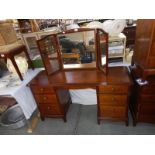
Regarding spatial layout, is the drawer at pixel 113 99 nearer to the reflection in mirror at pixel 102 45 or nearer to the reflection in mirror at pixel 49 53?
the reflection in mirror at pixel 102 45

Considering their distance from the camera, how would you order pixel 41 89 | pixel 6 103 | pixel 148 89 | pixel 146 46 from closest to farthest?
pixel 146 46
pixel 148 89
pixel 41 89
pixel 6 103

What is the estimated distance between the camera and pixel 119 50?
1724 millimetres

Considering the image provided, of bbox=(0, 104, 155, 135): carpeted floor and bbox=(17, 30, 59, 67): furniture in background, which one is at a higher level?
bbox=(17, 30, 59, 67): furniture in background

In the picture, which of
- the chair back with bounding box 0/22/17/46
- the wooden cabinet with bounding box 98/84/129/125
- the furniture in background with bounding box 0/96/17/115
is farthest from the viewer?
the furniture in background with bounding box 0/96/17/115

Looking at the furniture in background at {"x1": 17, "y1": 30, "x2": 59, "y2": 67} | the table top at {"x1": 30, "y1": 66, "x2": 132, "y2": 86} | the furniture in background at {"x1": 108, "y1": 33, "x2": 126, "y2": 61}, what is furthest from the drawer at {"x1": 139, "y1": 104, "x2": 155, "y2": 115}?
the furniture in background at {"x1": 17, "y1": 30, "x2": 59, "y2": 67}

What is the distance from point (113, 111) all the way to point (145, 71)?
0.68 m

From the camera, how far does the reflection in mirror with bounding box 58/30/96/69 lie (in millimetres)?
1590

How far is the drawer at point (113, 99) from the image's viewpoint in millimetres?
1530

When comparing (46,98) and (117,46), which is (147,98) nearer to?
(117,46)

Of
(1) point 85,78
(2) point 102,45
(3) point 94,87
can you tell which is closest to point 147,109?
(3) point 94,87

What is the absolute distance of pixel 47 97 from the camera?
172 cm

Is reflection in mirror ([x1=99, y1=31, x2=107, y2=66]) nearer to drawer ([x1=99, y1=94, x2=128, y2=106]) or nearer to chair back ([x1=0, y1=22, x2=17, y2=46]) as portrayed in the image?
drawer ([x1=99, y1=94, x2=128, y2=106])

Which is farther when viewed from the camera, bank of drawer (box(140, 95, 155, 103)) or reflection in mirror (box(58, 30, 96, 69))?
reflection in mirror (box(58, 30, 96, 69))

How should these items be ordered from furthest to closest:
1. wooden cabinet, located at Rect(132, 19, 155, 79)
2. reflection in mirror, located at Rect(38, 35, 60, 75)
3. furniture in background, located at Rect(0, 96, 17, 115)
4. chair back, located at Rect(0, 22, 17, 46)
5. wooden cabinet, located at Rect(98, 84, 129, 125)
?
furniture in background, located at Rect(0, 96, 17, 115) → chair back, located at Rect(0, 22, 17, 46) → reflection in mirror, located at Rect(38, 35, 60, 75) → wooden cabinet, located at Rect(98, 84, 129, 125) → wooden cabinet, located at Rect(132, 19, 155, 79)
